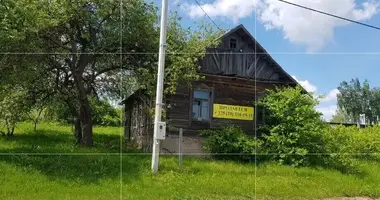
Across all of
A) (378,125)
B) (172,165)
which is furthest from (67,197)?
(378,125)

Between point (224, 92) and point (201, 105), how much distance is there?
1.18 metres

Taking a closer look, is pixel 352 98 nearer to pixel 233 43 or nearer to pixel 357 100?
pixel 357 100

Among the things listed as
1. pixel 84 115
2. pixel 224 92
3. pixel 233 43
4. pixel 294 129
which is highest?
pixel 233 43

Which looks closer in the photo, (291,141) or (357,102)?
(291,141)

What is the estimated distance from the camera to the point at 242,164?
14523mm

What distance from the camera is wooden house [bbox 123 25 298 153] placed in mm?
16625

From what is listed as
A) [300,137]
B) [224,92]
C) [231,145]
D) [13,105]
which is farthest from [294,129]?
[13,105]

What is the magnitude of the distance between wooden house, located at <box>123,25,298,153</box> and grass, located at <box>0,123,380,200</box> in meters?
2.45

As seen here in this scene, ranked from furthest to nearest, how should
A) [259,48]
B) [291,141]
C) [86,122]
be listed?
[259,48]
[86,122]
[291,141]

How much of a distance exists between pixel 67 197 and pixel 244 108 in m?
9.93

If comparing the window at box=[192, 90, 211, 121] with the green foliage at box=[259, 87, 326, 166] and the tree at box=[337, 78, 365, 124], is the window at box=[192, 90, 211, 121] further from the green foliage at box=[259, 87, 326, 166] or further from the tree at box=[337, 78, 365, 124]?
the tree at box=[337, 78, 365, 124]

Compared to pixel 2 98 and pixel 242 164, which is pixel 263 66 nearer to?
pixel 242 164

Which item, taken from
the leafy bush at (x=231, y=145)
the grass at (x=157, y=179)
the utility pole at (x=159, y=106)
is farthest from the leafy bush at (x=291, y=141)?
the utility pole at (x=159, y=106)

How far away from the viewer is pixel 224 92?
1769cm
